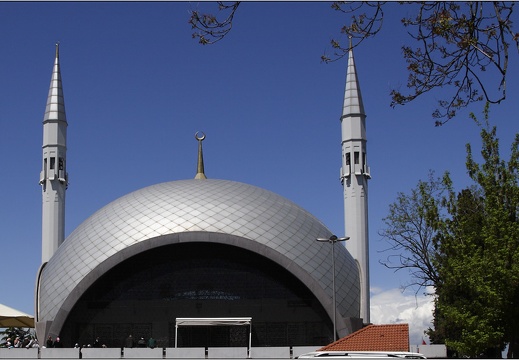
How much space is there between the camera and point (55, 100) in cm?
5234

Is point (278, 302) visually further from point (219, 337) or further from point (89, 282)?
point (89, 282)

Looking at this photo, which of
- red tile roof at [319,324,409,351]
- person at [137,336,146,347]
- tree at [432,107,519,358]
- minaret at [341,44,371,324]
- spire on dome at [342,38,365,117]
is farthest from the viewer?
spire on dome at [342,38,365,117]

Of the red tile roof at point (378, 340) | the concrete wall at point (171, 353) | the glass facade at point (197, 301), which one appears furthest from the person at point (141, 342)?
the red tile roof at point (378, 340)

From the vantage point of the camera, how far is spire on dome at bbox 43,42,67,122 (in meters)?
51.6

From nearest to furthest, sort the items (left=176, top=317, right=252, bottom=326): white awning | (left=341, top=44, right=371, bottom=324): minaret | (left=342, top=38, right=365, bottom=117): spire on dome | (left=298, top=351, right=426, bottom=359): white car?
(left=298, top=351, right=426, bottom=359): white car → (left=176, top=317, right=252, bottom=326): white awning → (left=341, top=44, right=371, bottom=324): minaret → (left=342, top=38, right=365, bottom=117): spire on dome

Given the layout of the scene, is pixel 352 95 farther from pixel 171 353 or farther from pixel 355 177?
pixel 171 353

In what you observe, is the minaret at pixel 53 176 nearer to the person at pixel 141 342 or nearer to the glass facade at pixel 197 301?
the glass facade at pixel 197 301

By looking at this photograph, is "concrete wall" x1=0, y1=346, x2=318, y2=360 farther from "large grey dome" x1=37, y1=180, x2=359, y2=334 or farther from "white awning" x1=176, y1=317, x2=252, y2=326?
"large grey dome" x1=37, y1=180, x2=359, y2=334

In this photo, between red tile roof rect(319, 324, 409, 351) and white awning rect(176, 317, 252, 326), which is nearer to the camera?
red tile roof rect(319, 324, 409, 351)

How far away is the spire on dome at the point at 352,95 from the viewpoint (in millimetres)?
50781

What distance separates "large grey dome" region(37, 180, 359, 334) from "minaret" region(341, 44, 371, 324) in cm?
576

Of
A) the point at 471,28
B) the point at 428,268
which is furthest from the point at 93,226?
the point at 471,28

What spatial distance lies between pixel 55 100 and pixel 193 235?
18902 millimetres

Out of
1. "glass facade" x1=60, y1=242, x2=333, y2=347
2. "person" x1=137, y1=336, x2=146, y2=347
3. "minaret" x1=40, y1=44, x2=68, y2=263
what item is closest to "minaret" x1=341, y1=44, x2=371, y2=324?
"glass facade" x1=60, y1=242, x2=333, y2=347
